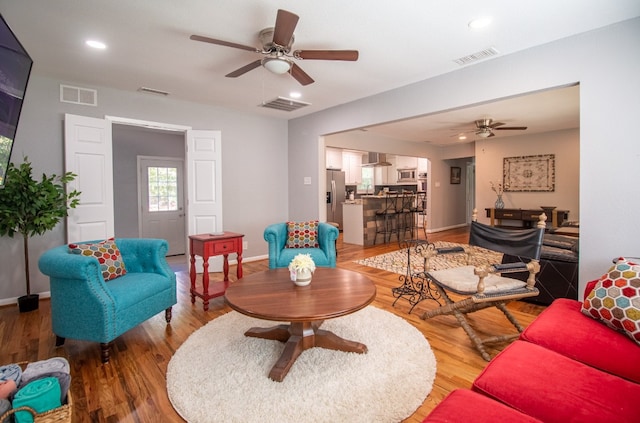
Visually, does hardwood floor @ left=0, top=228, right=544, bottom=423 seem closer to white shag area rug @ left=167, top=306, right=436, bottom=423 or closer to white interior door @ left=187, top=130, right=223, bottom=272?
white shag area rug @ left=167, top=306, right=436, bottom=423

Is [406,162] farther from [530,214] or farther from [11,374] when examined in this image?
[11,374]

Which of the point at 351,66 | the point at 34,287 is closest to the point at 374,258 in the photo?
the point at 351,66

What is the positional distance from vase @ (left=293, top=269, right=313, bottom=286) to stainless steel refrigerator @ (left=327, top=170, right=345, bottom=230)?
645 centimetres

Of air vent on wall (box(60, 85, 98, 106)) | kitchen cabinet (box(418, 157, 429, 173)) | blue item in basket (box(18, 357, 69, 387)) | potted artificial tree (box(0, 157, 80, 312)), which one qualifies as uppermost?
air vent on wall (box(60, 85, 98, 106))

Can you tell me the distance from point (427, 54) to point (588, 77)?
1.35 m

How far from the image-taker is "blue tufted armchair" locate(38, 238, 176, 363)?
2.17m

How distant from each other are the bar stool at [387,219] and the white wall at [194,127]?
2.28 m

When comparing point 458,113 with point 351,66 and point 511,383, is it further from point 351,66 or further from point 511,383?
point 511,383

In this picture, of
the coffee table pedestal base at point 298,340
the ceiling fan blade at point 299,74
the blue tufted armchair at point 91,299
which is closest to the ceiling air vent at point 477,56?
the ceiling fan blade at point 299,74

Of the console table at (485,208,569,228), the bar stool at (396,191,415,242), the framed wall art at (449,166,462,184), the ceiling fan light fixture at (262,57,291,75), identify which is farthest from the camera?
the framed wall art at (449,166,462,184)

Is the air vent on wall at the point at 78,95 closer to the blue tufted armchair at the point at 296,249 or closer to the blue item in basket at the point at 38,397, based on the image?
the blue tufted armchair at the point at 296,249

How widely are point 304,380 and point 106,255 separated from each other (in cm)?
197

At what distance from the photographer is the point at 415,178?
32.3ft

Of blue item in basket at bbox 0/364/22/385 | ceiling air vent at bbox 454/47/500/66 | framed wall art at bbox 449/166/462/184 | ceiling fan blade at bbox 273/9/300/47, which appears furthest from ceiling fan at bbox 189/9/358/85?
framed wall art at bbox 449/166/462/184
